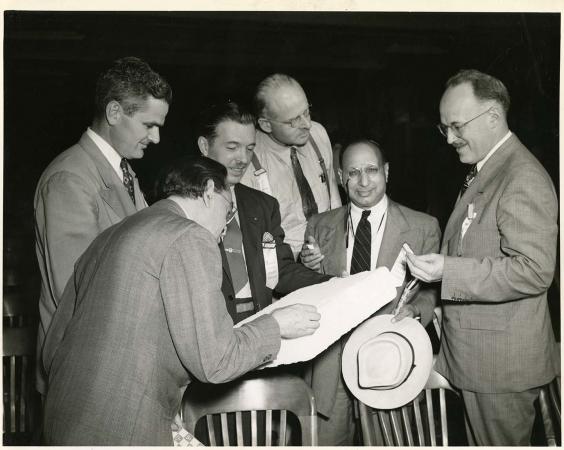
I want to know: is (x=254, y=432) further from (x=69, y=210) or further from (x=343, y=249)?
(x=69, y=210)

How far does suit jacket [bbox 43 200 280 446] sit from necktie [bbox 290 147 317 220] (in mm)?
1427

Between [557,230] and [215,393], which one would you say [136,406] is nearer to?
[215,393]

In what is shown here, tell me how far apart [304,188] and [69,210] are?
1334mm

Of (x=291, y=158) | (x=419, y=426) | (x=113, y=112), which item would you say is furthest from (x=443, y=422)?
(x=113, y=112)

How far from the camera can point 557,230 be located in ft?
7.60

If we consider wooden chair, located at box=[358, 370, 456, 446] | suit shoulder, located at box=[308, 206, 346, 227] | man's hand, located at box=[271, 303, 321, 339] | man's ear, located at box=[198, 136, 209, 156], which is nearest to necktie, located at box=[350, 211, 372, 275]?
suit shoulder, located at box=[308, 206, 346, 227]

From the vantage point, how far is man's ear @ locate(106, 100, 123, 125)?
103 inches

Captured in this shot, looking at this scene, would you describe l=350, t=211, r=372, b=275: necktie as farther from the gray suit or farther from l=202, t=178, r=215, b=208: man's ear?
l=202, t=178, r=215, b=208: man's ear

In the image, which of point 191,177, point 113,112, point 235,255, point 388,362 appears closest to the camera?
point 191,177

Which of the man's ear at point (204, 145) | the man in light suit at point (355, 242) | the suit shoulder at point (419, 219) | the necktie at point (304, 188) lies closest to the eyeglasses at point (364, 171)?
the man in light suit at point (355, 242)

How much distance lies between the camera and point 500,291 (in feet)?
7.52

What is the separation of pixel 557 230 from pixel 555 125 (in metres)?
0.47

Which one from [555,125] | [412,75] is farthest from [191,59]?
[555,125]

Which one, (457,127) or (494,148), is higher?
(457,127)
